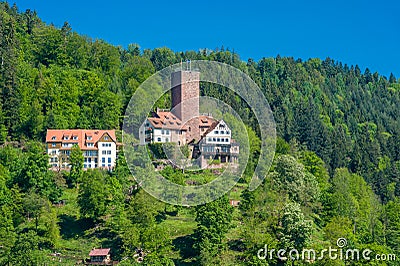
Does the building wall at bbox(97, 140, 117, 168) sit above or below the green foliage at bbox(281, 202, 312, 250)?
above

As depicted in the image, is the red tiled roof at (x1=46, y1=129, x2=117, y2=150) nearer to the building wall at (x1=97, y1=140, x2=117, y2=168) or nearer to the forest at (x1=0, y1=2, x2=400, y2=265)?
the building wall at (x1=97, y1=140, x2=117, y2=168)

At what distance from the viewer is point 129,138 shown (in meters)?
60.8

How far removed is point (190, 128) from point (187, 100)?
10.8 ft

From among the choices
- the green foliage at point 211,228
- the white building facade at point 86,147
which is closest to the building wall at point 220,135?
the white building facade at point 86,147

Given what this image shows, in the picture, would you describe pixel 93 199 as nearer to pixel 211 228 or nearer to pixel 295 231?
pixel 211 228

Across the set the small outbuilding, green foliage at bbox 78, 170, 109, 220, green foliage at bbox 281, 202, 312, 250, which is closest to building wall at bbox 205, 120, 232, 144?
green foliage at bbox 78, 170, 109, 220

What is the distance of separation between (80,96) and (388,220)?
128 feet

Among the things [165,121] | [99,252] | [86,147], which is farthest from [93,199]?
[165,121]

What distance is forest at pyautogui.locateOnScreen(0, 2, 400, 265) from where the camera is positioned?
4165 cm

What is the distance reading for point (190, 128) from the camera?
206ft

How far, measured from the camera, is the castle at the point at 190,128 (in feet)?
198

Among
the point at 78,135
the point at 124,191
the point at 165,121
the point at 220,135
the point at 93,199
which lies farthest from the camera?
the point at 220,135

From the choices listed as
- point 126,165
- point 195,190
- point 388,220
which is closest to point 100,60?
point 126,165

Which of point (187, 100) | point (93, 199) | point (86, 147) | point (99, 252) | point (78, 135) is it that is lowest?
point (99, 252)
